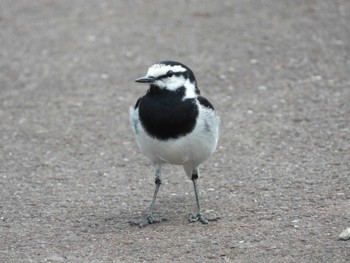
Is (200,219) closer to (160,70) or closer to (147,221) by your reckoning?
(147,221)

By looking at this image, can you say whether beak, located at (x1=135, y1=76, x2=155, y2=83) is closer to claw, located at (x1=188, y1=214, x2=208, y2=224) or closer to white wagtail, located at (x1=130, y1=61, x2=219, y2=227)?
white wagtail, located at (x1=130, y1=61, x2=219, y2=227)

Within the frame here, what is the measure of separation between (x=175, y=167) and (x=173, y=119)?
1952mm

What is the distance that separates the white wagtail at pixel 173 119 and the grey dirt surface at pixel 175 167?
2.10ft

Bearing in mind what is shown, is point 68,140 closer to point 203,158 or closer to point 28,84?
point 28,84

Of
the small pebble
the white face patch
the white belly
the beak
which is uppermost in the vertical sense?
the white face patch

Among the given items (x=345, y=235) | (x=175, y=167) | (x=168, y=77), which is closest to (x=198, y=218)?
(x=168, y=77)

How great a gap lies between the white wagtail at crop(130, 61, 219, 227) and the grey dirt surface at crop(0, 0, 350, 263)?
25.2 inches

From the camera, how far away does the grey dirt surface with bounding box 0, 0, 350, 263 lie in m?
6.52

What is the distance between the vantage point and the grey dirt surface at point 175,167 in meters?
6.52

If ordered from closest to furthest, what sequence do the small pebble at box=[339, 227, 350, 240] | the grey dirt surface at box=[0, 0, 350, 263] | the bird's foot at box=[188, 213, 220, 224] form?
the small pebble at box=[339, 227, 350, 240], the grey dirt surface at box=[0, 0, 350, 263], the bird's foot at box=[188, 213, 220, 224]

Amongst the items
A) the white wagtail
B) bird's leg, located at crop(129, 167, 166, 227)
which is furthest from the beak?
bird's leg, located at crop(129, 167, 166, 227)

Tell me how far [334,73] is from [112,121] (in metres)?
3.09

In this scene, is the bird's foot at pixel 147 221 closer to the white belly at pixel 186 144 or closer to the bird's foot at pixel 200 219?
the bird's foot at pixel 200 219

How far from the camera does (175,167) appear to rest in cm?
855
